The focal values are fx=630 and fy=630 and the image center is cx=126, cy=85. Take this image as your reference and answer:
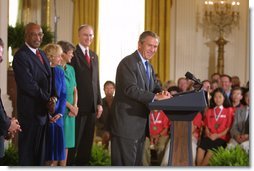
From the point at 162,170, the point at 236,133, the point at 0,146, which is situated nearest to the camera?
the point at 0,146

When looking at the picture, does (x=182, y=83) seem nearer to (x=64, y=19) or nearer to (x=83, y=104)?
(x=83, y=104)

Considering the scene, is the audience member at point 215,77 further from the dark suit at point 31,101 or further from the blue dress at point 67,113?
the dark suit at point 31,101

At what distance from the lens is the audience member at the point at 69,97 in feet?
18.7

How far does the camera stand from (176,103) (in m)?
5.12

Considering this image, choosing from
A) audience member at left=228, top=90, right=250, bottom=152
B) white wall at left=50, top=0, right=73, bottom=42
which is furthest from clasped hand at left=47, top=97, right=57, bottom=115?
audience member at left=228, top=90, right=250, bottom=152

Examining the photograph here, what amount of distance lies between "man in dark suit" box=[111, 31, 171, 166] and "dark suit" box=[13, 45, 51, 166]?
63 centimetres

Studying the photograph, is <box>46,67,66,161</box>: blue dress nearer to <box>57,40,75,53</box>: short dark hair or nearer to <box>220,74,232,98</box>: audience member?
<box>57,40,75,53</box>: short dark hair

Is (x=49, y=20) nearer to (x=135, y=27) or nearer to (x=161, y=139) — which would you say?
(x=135, y=27)

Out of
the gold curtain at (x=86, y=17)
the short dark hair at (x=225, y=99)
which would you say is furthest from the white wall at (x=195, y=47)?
the gold curtain at (x=86, y=17)

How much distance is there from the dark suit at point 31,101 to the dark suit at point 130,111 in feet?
2.07

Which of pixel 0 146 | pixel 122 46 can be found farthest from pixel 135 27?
pixel 0 146

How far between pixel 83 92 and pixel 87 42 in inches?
18.2

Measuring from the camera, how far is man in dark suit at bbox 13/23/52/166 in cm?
552

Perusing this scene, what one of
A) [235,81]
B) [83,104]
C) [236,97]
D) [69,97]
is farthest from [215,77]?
[69,97]
